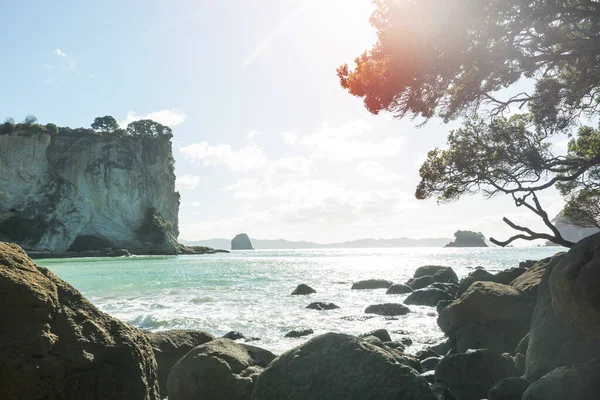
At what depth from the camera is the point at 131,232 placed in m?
89.4

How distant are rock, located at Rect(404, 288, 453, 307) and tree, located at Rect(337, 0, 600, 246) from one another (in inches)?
343

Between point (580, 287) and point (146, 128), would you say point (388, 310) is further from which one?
A: point (146, 128)

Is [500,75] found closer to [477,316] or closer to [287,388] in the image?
[477,316]

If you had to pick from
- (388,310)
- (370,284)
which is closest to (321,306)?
(388,310)

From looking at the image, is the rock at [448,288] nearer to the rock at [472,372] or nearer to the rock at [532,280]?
the rock at [532,280]

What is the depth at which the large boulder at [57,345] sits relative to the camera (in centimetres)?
341

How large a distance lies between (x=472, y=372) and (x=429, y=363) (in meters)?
2.09

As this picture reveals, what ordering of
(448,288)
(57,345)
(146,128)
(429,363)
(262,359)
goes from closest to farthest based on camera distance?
(57,345) < (262,359) < (429,363) < (448,288) < (146,128)

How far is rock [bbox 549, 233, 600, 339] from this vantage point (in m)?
5.32

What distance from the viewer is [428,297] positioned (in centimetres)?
1989

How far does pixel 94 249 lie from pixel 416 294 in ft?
252

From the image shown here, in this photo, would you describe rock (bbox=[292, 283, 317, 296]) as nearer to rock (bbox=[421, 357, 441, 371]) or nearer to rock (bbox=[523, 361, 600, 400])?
rock (bbox=[421, 357, 441, 371])

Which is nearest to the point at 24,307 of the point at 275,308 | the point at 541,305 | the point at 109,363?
the point at 109,363

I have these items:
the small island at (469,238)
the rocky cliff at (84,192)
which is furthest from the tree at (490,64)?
the small island at (469,238)
